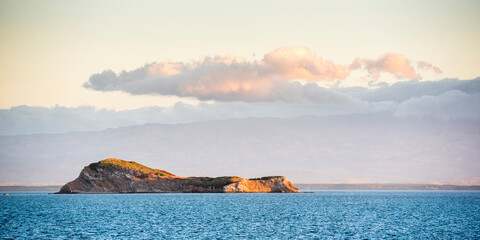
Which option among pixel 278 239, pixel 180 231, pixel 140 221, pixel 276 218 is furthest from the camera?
pixel 276 218

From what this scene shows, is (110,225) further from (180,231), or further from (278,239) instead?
(278,239)

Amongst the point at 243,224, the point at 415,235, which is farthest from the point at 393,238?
the point at 243,224

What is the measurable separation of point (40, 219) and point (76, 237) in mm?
37779

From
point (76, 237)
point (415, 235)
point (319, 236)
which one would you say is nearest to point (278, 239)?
point (319, 236)

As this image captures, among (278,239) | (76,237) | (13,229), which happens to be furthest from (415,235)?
(13,229)

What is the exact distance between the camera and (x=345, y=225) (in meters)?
102

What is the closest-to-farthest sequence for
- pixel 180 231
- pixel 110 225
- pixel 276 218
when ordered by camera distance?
pixel 180 231
pixel 110 225
pixel 276 218

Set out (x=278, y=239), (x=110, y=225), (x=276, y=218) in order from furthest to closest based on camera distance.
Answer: (x=276, y=218)
(x=110, y=225)
(x=278, y=239)

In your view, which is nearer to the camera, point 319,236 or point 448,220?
point 319,236

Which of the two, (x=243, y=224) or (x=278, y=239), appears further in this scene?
(x=243, y=224)

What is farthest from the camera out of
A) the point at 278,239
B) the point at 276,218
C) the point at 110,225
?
the point at 276,218

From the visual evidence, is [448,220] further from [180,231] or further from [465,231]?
[180,231]

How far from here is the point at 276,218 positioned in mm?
119375

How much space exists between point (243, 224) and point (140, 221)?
2213 cm
